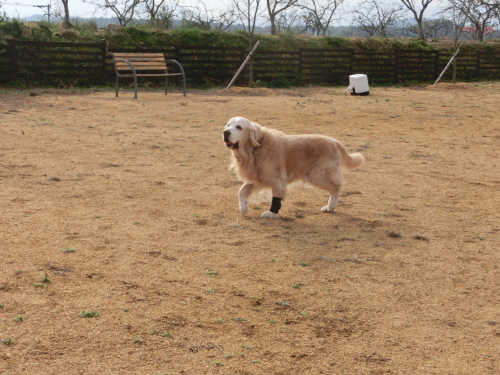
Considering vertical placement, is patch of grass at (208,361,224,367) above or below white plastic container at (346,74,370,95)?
below

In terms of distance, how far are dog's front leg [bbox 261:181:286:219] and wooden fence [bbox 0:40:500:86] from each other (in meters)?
14.5

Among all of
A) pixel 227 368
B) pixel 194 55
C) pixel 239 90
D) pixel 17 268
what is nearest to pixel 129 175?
pixel 17 268

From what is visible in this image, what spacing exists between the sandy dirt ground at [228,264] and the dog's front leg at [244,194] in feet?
0.49

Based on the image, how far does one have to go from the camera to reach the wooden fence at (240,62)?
19141mm

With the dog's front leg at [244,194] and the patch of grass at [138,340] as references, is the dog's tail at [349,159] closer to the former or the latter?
the dog's front leg at [244,194]

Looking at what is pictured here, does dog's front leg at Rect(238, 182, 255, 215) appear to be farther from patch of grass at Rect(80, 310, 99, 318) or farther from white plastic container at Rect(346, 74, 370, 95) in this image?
white plastic container at Rect(346, 74, 370, 95)

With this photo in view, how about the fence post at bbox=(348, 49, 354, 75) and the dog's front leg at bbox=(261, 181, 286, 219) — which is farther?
the fence post at bbox=(348, 49, 354, 75)

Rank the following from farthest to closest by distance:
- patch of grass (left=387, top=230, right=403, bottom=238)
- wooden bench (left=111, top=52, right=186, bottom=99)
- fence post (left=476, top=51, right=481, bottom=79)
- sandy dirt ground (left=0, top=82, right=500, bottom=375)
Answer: fence post (left=476, top=51, right=481, bottom=79) < wooden bench (left=111, top=52, right=186, bottom=99) < patch of grass (left=387, top=230, right=403, bottom=238) < sandy dirt ground (left=0, top=82, right=500, bottom=375)

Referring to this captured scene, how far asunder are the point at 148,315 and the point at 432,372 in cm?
166

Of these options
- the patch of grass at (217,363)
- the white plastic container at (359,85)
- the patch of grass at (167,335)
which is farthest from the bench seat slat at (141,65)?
the patch of grass at (217,363)

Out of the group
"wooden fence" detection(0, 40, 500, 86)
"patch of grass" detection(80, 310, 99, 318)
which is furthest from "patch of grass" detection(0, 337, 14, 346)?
"wooden fence" detection(0, 40, 500, 86)

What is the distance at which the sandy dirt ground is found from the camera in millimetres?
3514

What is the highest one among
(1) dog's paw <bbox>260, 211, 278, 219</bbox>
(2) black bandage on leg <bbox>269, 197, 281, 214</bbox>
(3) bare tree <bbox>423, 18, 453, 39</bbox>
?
(3) bare tree <bbox>423, 18, 453, 39</bbox>

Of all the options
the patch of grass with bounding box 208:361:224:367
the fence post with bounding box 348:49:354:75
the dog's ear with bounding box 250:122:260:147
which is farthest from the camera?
the fence post with bounding box 348:49:354:75
